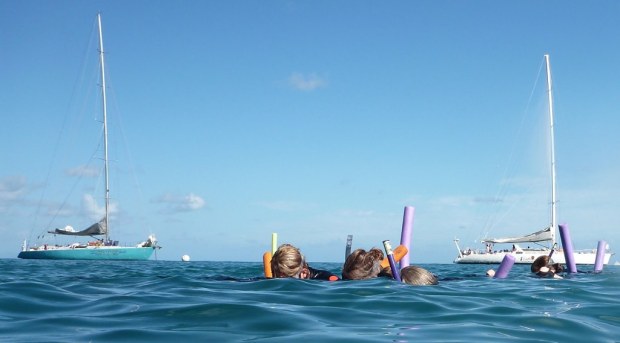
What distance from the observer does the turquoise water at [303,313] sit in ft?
20.5

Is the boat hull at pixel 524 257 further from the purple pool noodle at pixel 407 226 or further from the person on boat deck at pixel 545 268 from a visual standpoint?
the purple pool noodle at pixel 407 226

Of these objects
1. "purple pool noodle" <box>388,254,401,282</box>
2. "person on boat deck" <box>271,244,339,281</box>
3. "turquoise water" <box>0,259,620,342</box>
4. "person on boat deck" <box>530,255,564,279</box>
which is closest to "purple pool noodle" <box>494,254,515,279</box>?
"person on boat deck" <box>530,255,564,279</box>

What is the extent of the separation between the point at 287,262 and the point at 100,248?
197 ft

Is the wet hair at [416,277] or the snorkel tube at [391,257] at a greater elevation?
the snorkel tube at [391,257]

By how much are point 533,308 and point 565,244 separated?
10.7 meters

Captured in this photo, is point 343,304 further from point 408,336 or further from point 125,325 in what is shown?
point 125,325

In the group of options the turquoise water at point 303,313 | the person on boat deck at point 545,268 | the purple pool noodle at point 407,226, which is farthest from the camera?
the person on boat deck at point 545,268

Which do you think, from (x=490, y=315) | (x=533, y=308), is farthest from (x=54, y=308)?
(x=533, y=308)

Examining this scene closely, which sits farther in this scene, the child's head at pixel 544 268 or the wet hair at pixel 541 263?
the wet hair at pixel 541 263

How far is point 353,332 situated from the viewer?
6355mm

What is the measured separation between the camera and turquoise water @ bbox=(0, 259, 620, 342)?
6234 millimetres

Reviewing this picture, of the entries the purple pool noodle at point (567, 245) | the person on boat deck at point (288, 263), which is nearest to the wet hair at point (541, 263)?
the purple pool noodle at point (567, 245)

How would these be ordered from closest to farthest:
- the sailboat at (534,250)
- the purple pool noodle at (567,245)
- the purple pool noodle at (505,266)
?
1. the purple pool noodle at (505,266)
2. the purple pool noodle at (567,245)
3. the sailboat at (534,250)

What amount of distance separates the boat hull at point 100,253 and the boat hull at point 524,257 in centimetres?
3820
